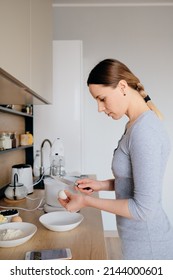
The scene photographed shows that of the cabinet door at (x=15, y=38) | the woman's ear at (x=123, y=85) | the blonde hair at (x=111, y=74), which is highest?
the cabinet door at (x=15, y=38)

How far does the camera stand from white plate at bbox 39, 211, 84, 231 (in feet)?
3.57

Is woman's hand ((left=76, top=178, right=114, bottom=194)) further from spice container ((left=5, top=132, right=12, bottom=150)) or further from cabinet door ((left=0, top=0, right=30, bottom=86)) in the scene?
spice container ((left=5, top=132, right=12, bottom=150))

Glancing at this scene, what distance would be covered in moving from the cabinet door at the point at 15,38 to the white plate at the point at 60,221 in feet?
1.97

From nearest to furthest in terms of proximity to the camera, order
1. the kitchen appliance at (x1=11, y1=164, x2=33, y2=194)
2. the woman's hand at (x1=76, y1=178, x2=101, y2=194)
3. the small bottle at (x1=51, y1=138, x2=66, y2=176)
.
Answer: the woman's hand at (x1=76, y1=178, x2=101, y2=194) → the kitchen appliance at (x1=11, y1=164, x2=33, y2=194) → the small bottle at (x1=51, y1=138, x2=66, y2=176)

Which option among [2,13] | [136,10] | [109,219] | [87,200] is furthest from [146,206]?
[136,10]

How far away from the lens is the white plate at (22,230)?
940 millimetres

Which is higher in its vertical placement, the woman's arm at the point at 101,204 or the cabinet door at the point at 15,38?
the cabinet door at the point at 15,38

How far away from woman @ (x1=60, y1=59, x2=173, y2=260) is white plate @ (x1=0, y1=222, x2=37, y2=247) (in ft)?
0.56

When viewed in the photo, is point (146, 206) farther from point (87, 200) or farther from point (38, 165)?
point (38, 165)

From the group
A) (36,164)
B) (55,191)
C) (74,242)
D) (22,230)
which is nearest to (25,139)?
(36,164)

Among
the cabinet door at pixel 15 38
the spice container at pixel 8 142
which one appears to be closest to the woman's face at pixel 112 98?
the cabinet door at pixel 15 38

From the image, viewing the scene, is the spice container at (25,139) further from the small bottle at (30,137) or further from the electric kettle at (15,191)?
the electric kettle at (15,191)

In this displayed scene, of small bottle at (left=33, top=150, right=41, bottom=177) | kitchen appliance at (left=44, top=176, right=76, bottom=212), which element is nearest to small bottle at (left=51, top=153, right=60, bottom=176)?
small bottle at (left=33, top=150, right=41, bottom=177)

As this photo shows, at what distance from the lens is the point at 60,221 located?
1.18 metres
